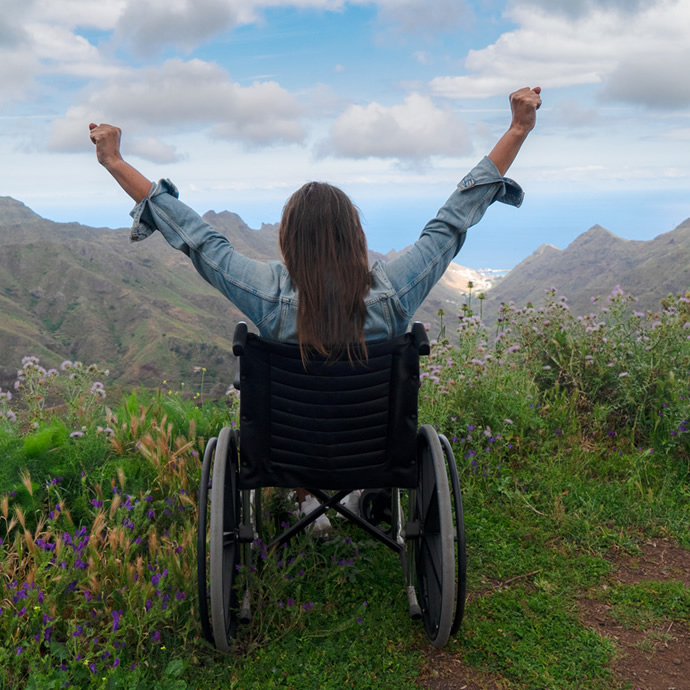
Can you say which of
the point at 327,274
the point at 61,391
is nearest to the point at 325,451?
the point at 327,274

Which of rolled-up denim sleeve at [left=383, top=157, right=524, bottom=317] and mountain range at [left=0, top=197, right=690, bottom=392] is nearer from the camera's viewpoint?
rolled-up denim sleeve at [left=383, top=157, right=524, bottom=317]

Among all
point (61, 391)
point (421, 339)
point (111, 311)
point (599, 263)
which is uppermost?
point (599, 263)

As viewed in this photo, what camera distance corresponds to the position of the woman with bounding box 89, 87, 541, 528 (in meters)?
2.25

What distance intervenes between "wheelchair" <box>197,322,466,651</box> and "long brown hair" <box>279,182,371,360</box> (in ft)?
0.24

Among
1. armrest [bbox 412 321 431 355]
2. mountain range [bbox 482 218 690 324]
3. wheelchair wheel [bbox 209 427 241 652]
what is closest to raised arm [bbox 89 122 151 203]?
wheelchair wheel [bbox 209 427 241 652]

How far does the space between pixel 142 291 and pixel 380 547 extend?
140404 millimetres

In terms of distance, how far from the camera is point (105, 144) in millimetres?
2508

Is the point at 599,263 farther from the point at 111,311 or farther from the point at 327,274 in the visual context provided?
the point at 327,274

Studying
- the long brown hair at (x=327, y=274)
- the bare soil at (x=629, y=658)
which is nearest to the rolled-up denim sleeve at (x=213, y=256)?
the long brown hair at (x=327, y=274)

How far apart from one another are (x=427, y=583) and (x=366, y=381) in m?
0.94

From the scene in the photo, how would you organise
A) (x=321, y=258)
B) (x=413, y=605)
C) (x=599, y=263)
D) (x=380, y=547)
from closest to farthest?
(x=321, y=258) < (x=413, y=605) < (x=380, y=547) < (x=599, y=263)

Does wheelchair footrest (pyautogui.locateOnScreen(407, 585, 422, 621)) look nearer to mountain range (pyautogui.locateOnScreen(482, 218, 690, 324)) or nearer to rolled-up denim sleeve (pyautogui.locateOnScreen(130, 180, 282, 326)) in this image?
rolled-up denim sleeve (pyautogui.locateOnScreen(130, 180, 282, 326))

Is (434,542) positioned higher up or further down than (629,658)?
higher up

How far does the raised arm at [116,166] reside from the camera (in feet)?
8.16
